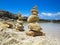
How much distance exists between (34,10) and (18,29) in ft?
13.7

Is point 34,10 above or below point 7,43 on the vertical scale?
above

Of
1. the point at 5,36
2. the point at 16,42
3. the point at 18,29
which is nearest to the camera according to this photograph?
the point at 16,42

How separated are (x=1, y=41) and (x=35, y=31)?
4.13 meters

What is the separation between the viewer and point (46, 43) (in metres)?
10.1

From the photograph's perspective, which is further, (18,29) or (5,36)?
(18,29)

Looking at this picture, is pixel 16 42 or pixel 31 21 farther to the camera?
pixel 31 21

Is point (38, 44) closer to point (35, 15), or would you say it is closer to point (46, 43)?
point (46, 43)

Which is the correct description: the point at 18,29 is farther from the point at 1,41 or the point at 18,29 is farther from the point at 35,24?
the point at 1,41

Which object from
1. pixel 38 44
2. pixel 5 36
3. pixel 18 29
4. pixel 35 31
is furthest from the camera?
pixel 18 29

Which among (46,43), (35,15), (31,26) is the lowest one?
(46,43)

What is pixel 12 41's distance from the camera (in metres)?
10.3

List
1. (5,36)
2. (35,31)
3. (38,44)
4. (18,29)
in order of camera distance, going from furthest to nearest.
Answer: (18,29)
(35,31)
(5,36)
(38,44)

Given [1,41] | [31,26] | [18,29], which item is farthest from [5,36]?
[18,29]

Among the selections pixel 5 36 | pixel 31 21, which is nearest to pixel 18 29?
pixel 31 21
